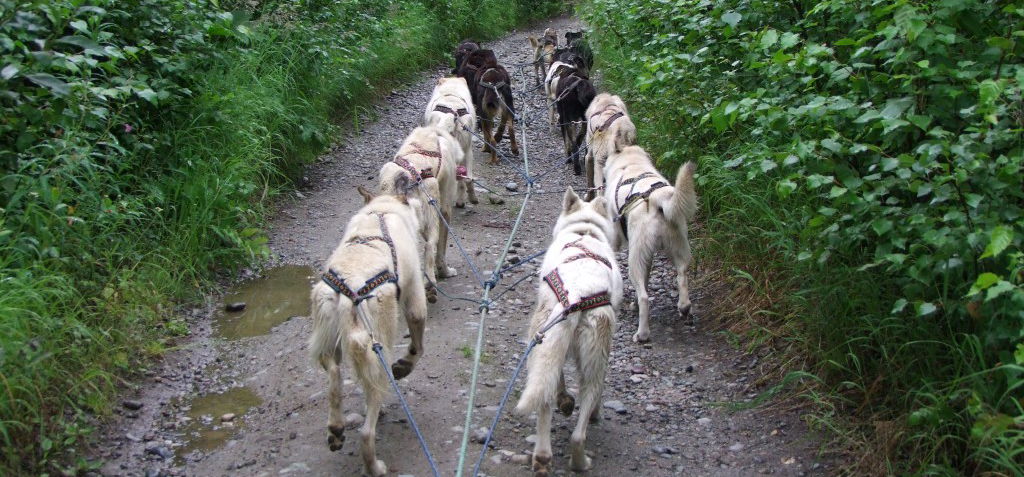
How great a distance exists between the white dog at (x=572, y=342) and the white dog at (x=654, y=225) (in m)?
0.98

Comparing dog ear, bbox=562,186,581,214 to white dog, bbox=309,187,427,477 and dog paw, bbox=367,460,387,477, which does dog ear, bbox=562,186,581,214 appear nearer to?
white dog, bbox=309,187,427,477

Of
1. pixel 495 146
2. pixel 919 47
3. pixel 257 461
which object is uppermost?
pixel 919 47

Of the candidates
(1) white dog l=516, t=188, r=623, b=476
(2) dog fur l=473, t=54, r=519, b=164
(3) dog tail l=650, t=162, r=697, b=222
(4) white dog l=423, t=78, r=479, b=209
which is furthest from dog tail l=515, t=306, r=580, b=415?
(2) dog fur l=473, t=54, r=519, b=164

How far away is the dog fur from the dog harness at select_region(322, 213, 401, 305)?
5.29m

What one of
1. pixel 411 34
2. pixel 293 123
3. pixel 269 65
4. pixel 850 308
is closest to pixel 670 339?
pixel 850 308

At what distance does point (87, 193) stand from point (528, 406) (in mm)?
3295

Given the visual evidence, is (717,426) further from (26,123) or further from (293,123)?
(293,123)

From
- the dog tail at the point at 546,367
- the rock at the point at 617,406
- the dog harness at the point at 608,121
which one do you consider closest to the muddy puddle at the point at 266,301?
the rock at the point at 617,406

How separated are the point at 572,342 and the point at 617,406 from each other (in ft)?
3.30

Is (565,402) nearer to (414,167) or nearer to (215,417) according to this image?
(215,417)

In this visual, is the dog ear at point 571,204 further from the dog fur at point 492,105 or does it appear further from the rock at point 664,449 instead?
the dog fur at point 492,105

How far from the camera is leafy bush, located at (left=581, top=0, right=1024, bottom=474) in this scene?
2998 millimetres

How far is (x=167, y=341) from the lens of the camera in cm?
496

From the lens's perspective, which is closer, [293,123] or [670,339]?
[670,339]
